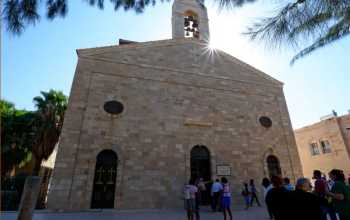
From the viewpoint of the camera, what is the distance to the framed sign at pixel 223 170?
10133 millimetres

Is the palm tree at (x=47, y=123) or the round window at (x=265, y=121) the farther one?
the round window at (x=265, y=121)

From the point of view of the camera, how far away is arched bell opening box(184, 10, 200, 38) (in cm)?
1391

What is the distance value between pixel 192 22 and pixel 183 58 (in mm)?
3489

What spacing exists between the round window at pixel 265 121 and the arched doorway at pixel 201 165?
161 inches

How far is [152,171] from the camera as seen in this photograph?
30.3 ft

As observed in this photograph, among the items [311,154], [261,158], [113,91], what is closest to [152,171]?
[113,91]

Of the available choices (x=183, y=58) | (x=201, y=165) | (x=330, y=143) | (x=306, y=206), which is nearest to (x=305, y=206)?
(x=306, y=206)

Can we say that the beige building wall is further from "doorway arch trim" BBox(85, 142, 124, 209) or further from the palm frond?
"doorway arch trim" BBox(85, 142, 124, 209)

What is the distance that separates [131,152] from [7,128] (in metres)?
7.95

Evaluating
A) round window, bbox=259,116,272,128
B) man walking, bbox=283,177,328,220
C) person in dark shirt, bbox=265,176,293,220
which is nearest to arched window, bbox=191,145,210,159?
round window, bbox=259,116,272,128

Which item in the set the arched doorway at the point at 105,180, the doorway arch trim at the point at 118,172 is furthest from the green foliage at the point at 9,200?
the arched doorway at the point at 105,180

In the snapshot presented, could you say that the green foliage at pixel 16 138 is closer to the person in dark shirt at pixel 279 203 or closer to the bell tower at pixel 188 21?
the bell tower at pixel 188 21

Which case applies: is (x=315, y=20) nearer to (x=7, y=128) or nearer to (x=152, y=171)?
(x=152, y=171)

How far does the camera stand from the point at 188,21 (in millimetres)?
13992
